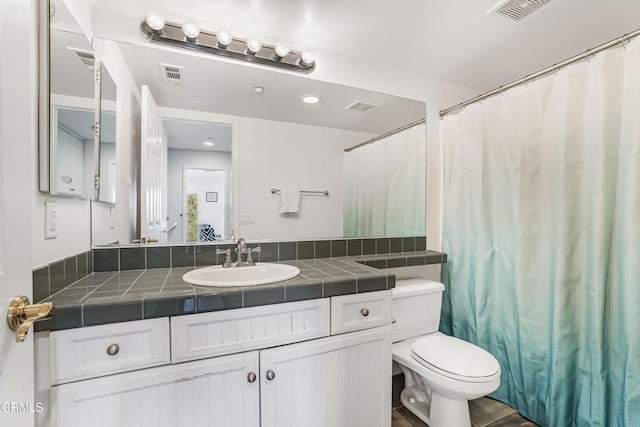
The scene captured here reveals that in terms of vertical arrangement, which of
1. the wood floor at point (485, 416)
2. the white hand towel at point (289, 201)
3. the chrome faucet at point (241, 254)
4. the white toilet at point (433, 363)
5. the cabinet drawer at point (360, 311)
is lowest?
the wood floor at point (485, 416)

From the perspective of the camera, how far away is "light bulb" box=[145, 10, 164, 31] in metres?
1.33

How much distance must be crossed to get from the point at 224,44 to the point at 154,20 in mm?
320

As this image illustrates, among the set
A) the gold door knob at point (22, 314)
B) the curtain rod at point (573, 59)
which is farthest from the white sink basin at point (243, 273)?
the curtain rod at point (573, 59)

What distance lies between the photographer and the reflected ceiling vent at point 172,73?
147 cm

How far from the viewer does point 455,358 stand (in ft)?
4.67

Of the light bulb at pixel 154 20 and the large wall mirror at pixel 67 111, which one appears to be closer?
the large wall mirror at pixel 67 111

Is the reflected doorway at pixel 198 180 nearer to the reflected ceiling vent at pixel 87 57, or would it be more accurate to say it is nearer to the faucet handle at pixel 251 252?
the faucet handle at pixel 251 252

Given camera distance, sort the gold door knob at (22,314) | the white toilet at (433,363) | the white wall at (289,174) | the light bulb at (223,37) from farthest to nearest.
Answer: the white wall at (289,174), the light bulb at (223,37), the white toilet at (433,363), the gold door knob at (22,314)

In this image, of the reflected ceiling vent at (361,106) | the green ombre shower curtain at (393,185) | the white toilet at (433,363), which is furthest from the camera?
the green ombre shower curtain at (393,185)

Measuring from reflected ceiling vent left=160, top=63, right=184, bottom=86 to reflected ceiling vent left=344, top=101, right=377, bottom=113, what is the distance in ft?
3.32

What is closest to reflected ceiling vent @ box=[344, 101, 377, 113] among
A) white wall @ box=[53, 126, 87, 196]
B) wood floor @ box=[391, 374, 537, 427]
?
white wall @ box=[53, 126, 87, 196]

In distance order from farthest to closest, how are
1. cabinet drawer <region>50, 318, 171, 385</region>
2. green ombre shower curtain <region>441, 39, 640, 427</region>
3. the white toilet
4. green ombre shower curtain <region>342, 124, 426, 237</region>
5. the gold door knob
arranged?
green ombre shower curtain <region>342, 124, 426, 237</region>
the white toilet
green ombre shower curtain <region>441, 39, 640, 427</region>
cabinet drawer <region>50, 318, 171, 385</region>
the gold door knob

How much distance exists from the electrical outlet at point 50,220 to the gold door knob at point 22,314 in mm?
428

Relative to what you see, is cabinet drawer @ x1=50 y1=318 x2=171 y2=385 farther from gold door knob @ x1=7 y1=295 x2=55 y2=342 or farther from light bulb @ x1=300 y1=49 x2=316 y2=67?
light bulb @ x1=300 y1=49 x2=316 y2=67
